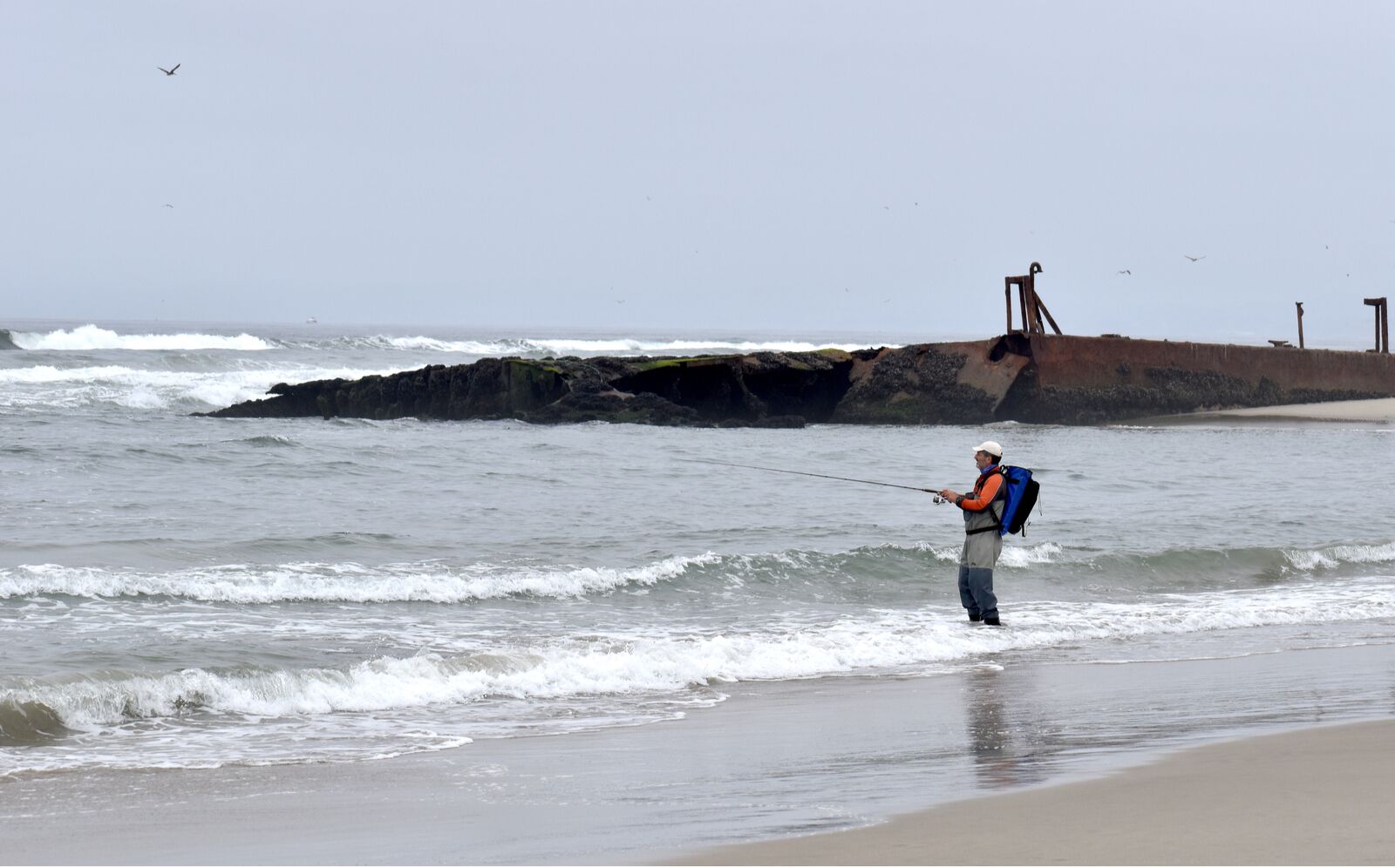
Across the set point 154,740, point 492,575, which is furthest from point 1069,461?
point 154,740

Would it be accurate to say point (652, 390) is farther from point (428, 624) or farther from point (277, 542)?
point (428, 624)

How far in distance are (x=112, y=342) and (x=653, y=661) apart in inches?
2601

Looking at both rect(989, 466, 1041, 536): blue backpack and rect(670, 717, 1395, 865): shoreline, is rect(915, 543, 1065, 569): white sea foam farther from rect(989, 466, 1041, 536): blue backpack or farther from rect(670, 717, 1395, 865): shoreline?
rect(670, 717, 1395, 865): shoreline

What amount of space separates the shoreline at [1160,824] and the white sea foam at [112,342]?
6174 cm

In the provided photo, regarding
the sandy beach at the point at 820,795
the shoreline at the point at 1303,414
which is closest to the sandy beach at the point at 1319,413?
the shoreline at the point at 1303,414

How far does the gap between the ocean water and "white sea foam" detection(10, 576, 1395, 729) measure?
0.02m

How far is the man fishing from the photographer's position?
8.98 metres

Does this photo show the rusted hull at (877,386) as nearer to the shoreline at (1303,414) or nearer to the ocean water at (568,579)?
the shoreline at (1303,414)

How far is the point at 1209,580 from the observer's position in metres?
11.6

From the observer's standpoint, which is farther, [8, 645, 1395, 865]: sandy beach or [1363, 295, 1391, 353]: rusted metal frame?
[1363, 295, 1391, 353]: rusted metal frame

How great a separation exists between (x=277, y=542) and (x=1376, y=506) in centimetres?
1187

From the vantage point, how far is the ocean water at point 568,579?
671 cm

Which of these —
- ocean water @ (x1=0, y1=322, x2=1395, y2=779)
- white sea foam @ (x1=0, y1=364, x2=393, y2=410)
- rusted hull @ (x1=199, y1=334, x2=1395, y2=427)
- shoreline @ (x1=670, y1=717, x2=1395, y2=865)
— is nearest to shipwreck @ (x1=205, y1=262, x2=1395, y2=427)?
rusted hull @ (x1=199, y1=334, x2=1395, y2=427)

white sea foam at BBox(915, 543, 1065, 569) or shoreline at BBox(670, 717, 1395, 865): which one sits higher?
shoreline at BBox(670, 717, 1395, 865)
